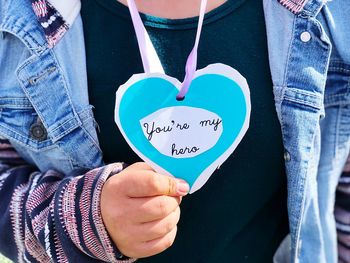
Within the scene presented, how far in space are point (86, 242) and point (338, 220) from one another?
49 cm

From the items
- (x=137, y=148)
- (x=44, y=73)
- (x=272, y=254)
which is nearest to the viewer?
(x=137, y=148)

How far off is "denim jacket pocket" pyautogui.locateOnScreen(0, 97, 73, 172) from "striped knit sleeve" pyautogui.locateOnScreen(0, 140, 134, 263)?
4 centimetres

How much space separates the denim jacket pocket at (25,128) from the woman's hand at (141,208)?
0.16m

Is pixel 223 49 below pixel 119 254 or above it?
above

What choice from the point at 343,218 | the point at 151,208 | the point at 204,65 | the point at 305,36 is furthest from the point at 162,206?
the point at 343,218

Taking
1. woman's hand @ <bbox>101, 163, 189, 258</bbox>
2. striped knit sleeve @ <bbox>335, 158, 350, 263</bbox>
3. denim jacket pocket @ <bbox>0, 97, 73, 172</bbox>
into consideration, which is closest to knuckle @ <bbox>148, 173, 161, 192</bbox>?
woman's hand @ <bbox>101, 163, 189, 258</bbox>

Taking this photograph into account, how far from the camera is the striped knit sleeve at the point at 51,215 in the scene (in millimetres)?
706

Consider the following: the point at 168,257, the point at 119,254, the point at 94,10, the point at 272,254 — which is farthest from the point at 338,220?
the point at 94,10

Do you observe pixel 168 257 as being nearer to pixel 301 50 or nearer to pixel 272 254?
pixel 272 254

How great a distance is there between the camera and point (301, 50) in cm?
A: 79

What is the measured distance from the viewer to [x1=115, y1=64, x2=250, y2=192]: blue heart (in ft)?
2.16

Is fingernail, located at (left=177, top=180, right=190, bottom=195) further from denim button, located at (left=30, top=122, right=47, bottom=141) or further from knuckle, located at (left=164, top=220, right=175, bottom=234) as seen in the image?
denim button, located at (left=30, top=122, right=47, bottom=141)

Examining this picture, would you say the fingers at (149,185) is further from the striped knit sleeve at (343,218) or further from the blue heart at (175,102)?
the striped knit sleeve at (343,218)

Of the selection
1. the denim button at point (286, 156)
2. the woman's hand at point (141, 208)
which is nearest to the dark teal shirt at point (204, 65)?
the denim button at point (286, 156)
